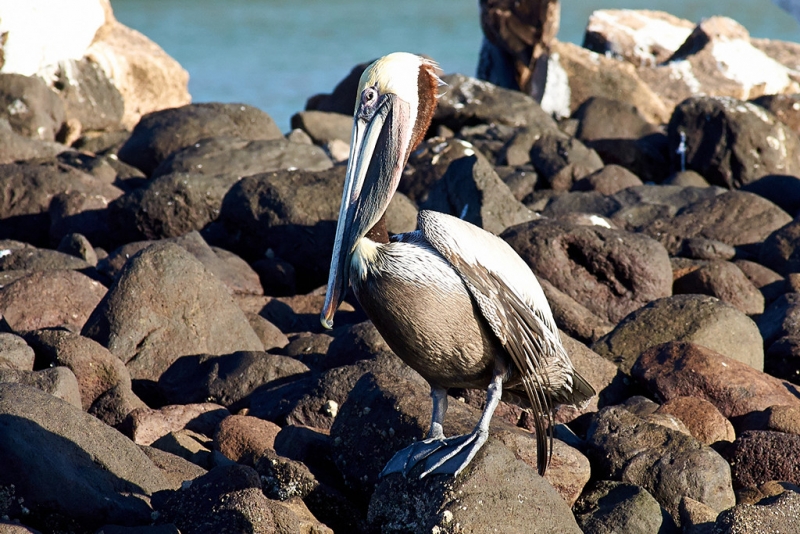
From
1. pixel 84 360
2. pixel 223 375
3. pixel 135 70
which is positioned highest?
pixel 84 360

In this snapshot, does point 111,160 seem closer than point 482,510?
No

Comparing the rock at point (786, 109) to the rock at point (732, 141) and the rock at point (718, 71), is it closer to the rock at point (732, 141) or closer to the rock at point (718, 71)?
the rock at point (732, 141)

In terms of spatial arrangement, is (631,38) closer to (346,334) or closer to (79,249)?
(79,249)

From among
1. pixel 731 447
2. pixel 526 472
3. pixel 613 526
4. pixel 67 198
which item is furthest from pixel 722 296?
pixel 67 198

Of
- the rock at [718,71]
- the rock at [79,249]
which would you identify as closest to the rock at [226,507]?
the rock at [79,249]

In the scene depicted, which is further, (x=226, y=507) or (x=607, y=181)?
(x=607, y=181)

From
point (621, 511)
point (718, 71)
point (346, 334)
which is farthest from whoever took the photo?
point (718, 71)

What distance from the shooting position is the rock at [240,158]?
11383mm

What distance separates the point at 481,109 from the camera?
15430 millimetres

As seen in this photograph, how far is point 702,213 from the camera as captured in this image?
1029cm

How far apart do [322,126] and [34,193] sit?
18.5 feet

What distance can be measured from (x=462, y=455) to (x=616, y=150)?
10.4 metres

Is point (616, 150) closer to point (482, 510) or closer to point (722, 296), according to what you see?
point (722, 296)

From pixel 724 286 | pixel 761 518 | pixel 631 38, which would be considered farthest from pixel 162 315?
pixel 631 38
